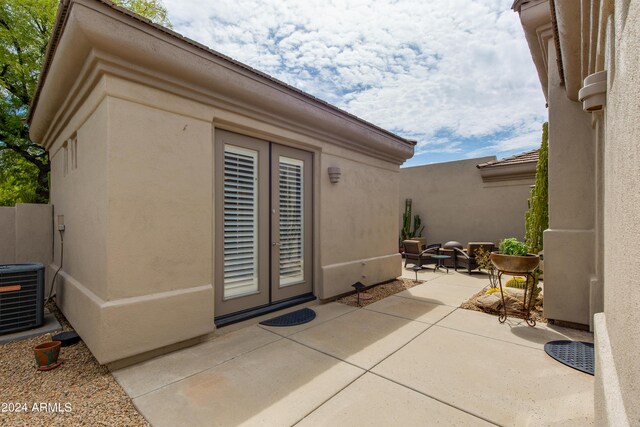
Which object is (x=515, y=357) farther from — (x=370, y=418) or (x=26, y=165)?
(x=26, y=165)

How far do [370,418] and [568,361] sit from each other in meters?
2.66

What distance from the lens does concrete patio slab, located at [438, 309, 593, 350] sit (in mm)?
4254

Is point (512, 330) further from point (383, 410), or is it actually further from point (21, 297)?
point (21, 297)

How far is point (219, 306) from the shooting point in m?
4.58

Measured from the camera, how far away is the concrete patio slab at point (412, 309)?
5184mm

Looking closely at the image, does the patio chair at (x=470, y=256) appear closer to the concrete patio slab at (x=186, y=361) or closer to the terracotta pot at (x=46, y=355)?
the concrete patio slab at (x=186, y=361)

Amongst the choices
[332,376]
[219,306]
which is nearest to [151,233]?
[219,306]

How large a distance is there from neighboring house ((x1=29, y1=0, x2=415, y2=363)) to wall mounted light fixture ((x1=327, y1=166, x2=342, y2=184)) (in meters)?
0.05

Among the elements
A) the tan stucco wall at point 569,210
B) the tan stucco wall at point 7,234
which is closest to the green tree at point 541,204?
the tan stucco wall at point 569,210

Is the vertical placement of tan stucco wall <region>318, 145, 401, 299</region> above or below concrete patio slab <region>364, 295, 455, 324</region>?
above

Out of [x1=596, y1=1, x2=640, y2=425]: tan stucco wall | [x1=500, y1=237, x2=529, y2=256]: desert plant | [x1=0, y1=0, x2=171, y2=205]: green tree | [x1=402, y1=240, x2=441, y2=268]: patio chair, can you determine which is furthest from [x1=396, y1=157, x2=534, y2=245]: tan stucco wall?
[x1=0, y1=0, x2=171, y2=205]: green tree

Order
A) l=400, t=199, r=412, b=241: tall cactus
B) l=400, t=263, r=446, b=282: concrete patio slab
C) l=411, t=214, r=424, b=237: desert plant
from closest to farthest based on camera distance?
l=400, t=263, r=446, b=282: concrete patio slab < l=400, t=199, r=412, b=241: tall cactus < l=411, t=214, r=424, b=237: desert plant

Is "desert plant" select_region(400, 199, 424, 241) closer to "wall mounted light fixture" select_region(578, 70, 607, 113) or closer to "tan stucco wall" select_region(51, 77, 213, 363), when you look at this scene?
"tan stucco wall" select_region(51, 77, 213, 363)

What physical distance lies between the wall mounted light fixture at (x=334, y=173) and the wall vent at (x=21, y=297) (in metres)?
5.05
